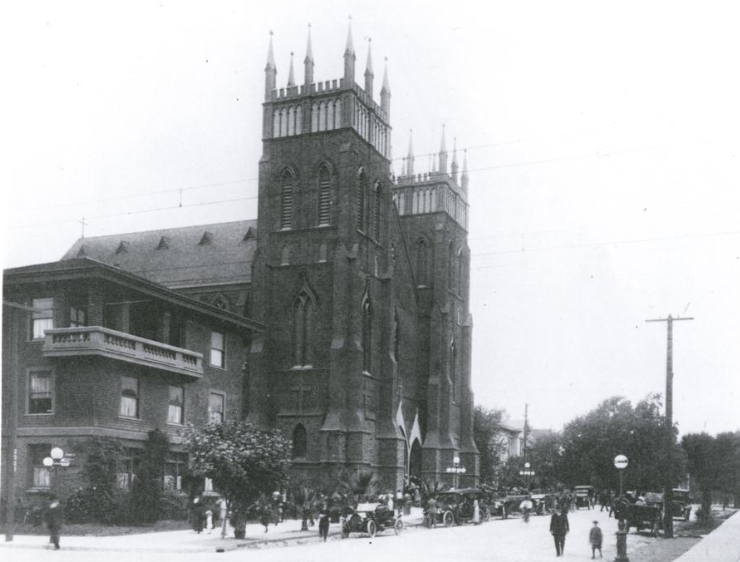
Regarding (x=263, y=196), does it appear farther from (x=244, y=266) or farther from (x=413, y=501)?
(x=413, y=501)

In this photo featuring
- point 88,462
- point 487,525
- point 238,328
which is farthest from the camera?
point 238,328

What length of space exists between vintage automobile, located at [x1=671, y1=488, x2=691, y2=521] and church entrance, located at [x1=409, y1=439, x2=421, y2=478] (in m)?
18.2

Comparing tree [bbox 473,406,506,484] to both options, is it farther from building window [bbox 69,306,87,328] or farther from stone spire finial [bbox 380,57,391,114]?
building window [bbox 69,306,87,328]

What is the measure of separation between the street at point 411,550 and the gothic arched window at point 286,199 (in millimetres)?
24721

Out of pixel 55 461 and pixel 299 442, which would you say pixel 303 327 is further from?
pixel 55 461

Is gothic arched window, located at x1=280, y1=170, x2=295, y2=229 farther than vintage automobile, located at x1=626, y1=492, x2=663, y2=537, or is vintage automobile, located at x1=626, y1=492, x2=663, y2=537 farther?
gothic arched window, located at x1=280, y1=170, x2=295, y2=229

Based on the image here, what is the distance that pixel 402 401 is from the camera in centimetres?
6219

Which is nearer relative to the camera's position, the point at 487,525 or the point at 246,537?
the point at 246,537

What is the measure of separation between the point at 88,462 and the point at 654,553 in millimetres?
19382

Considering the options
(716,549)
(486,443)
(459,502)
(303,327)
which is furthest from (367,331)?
(486,443)

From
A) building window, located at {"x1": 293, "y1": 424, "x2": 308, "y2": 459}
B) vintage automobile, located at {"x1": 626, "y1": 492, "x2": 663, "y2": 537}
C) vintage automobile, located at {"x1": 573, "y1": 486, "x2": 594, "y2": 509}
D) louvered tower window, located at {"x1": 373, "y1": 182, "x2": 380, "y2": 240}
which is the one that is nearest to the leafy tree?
vintage automobile, located at {"x1": 573, "y1": 486, "x2": 594, "y2": 509}

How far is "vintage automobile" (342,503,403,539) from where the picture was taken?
3084 centimetres

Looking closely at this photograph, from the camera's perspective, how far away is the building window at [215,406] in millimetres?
40991

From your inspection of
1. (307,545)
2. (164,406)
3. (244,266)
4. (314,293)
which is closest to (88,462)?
(164,406)
